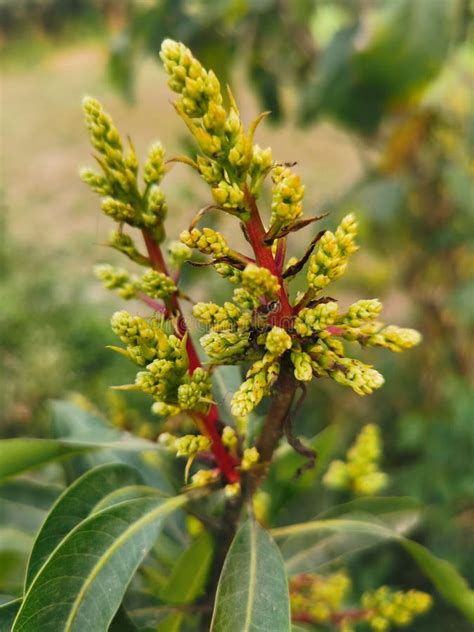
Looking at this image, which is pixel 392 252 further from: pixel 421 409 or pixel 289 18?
pixel 289 18

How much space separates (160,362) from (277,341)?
11cm

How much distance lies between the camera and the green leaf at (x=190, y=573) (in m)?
0.83

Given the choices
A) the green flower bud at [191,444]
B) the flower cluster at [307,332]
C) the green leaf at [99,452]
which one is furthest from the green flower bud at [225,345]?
the green leaf at [99,452]

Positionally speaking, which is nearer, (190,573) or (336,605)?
(190,573)

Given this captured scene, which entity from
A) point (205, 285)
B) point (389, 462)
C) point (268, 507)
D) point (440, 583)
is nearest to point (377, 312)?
point (440, 583)

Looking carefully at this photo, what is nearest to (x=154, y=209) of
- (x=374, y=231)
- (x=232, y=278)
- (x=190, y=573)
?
(x=232, y=278)

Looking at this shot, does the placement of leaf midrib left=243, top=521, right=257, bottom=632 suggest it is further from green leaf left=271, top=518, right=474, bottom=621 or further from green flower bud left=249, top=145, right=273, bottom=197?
green flower bud left=249, top=145, right=273, bottom=197

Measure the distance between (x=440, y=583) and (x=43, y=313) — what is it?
105 inches

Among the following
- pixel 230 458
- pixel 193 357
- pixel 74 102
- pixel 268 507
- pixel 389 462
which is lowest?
pixel 389 462

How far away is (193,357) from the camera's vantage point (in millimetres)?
661

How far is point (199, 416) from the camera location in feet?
2.19

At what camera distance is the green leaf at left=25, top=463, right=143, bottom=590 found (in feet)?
2.21

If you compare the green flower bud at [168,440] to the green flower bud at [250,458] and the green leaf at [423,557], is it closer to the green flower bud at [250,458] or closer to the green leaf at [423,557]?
the green flower bud at [250,458]

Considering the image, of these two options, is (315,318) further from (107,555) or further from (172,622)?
(172,622)
